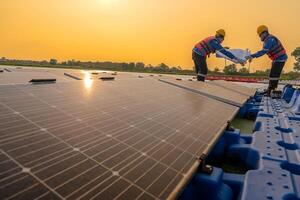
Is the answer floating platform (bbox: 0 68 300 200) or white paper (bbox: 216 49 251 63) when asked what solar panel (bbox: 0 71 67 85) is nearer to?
floating platform (bbox: 0 68 300 200)

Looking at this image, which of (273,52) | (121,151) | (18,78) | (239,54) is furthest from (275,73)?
(121,151)

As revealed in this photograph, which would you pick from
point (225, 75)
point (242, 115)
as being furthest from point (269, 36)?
point (225, 75)

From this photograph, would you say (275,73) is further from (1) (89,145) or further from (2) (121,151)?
(1) (89,145)

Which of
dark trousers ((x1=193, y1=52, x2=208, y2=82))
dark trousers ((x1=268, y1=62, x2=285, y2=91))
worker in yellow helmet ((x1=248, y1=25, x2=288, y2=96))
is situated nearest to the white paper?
worker in yellow helmet ((x1=248, y1=25, x2=288, y2=96))

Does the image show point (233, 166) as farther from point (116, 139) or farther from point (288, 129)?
point (116, 139)

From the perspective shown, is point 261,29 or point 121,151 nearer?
point 121,151

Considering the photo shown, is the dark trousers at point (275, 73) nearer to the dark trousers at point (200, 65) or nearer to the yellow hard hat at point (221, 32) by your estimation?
the yellow hard hat at point (221, 32)

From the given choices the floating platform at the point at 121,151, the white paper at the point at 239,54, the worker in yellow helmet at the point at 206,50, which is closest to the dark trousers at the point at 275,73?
the white paper at the point at 239,54
